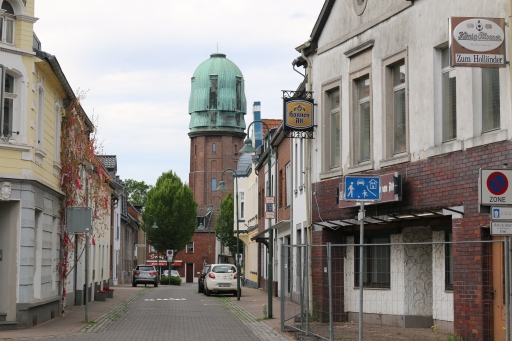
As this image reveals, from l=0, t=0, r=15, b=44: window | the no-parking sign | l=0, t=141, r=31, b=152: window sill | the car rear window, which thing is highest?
l=0, t=0, r=15, b=44: window

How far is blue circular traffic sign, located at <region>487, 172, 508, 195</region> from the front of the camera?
34.6 feet

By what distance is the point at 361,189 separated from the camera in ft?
49.9

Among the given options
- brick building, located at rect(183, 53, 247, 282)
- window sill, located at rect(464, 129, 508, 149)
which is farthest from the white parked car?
brick building, located at rect(183, 53, 247, 282)

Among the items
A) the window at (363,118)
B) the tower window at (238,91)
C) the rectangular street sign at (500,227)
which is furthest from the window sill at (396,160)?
the tower window at (238,91)

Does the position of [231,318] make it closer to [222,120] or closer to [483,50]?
[483,50]

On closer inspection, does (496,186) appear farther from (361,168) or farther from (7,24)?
(7,24)

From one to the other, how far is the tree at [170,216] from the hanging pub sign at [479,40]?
256 feet

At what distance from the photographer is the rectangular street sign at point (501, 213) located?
34.2ft

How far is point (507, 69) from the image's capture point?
14281mm

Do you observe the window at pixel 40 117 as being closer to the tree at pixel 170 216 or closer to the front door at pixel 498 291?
the front door at pixel 498 291

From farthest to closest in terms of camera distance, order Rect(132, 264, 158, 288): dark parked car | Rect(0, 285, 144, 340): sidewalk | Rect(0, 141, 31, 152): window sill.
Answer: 1. Rect(132, 264, 158, 288): dark parked car
2. Rect(0, 141, 31, 152): window sill
3. Rect(0, 285, 144, 340): sidewalk

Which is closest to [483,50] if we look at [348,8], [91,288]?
[348,8]

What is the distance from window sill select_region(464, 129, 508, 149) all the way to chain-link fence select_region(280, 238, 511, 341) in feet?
5.53

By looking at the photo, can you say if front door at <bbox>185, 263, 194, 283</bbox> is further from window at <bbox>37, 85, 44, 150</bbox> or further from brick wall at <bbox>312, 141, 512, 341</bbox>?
brick wall at <bbox>312, 141, 512, 341</bbox>
